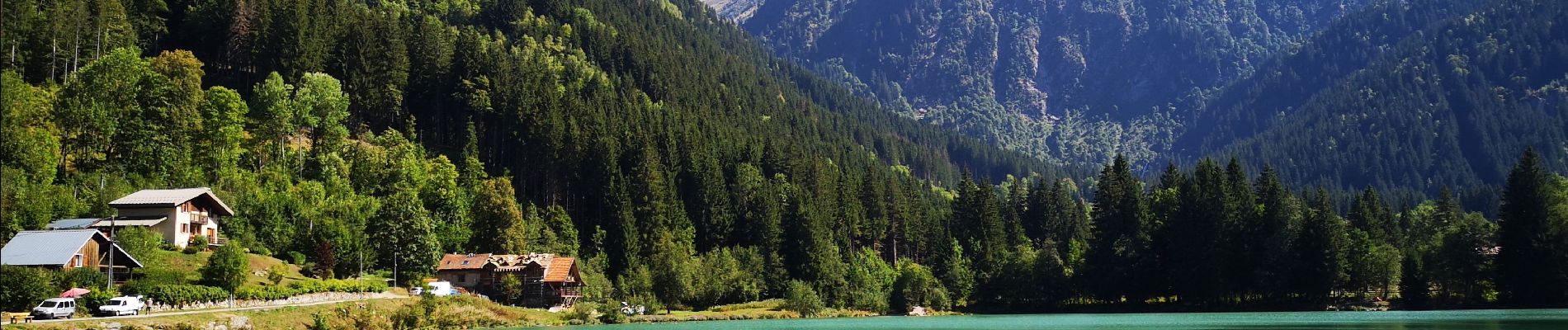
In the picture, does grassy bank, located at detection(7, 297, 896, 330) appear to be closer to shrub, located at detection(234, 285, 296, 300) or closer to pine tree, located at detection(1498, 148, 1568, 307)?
shrub, located at detection(234, 285, 296, 300)

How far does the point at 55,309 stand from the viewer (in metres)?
59.6

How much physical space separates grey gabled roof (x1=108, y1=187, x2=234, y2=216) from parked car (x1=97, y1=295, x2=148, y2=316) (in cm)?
2800

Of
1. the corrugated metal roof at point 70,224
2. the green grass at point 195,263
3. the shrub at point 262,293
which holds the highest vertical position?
the corrugated metal roof at point 70,224

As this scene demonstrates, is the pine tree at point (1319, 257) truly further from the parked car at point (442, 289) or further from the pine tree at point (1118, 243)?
the parked car at point (442, 289)

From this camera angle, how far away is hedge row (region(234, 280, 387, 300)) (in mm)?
74688

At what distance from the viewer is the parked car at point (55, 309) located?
58.6 m

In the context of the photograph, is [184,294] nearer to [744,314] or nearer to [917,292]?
[744,314]

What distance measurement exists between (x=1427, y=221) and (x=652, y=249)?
109m

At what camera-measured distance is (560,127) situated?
140000 millimetres

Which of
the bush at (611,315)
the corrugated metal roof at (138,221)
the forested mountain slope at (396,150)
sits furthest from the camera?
the bush at (611,315)

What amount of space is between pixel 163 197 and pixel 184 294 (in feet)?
81.7

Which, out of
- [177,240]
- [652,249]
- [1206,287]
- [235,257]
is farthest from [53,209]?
[1206,287]

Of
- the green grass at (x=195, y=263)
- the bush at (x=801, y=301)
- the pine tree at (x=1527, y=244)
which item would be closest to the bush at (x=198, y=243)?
the green grass at (x=195, y=263)

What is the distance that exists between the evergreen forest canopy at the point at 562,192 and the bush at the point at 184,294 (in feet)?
62.0
